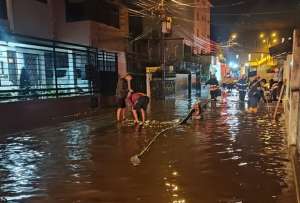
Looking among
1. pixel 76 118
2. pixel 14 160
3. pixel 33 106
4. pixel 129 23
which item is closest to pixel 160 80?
pixel 129 23

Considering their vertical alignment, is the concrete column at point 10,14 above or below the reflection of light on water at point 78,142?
above

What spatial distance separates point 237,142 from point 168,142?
1.83 meters

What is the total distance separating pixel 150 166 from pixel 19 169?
262cm

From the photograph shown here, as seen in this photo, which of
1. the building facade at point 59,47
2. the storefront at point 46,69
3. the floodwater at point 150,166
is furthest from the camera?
the building facade at point 59,47

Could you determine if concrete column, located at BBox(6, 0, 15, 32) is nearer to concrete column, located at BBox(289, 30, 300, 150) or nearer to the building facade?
the building facade

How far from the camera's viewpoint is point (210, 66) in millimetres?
49594

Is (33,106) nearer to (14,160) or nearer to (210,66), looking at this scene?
(14,160)

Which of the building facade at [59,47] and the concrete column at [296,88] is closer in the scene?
the concrete column at [296,88]

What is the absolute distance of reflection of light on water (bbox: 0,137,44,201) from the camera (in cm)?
542

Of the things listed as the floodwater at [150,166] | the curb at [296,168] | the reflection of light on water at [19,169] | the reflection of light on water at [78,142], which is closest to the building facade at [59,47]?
the reflection of light on water at [78,142]

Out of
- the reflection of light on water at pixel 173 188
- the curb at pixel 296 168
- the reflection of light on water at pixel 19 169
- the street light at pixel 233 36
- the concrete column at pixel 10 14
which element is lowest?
the reflection of light on water at pixel 19 169

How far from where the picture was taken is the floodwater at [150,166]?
5.13 metres

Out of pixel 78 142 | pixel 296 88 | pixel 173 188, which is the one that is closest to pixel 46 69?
pixel 78 142

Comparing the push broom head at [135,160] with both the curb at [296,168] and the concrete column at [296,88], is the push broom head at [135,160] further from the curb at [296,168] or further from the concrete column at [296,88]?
the concrete column at [296,88]
